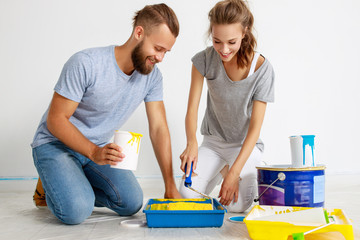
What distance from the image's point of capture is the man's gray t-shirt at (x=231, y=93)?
5.83 ft

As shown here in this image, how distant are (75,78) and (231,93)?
0.79 metres

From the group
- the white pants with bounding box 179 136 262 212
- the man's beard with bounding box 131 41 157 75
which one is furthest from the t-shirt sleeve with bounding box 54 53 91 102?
the white pants with bounding box 179 136 262 212

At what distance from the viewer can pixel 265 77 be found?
178cm

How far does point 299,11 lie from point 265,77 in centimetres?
144

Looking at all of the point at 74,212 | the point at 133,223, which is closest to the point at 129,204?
the point at 133,223

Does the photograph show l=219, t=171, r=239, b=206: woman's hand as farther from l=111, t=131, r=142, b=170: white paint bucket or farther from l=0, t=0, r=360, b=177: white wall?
l=0, t=0, r=360, b=177: white wall

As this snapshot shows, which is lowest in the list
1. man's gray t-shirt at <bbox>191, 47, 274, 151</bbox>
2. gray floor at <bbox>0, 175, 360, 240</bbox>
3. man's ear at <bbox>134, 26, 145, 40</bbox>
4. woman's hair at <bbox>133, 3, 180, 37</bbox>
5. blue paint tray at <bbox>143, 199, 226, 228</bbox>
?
gray floor at <bbox>0, 175, 360, 240</bbox>

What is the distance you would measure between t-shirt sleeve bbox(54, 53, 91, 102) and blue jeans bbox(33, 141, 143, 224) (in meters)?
0.29

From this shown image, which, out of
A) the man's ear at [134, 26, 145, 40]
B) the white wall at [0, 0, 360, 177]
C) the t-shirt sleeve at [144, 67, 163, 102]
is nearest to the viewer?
the man's ear at [134, 26, 145, 40]

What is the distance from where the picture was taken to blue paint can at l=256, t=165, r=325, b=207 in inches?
64.8

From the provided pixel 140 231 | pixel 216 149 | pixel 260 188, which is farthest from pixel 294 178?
pixel 140 231

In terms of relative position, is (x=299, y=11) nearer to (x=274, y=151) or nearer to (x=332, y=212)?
(x=274, y=151)

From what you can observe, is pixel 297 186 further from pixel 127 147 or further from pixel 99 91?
pixel 99 91

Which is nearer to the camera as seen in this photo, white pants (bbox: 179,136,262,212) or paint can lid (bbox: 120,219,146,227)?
paint can lid (bbox: 120,219,146,227)
